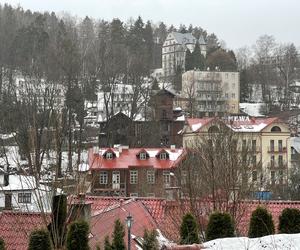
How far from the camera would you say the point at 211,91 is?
2601 inches

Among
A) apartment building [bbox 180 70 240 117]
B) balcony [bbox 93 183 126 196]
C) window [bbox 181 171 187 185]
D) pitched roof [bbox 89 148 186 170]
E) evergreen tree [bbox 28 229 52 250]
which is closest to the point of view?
evergreen tree [bbox 28 229 52 250]

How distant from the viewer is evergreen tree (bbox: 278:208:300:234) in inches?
416

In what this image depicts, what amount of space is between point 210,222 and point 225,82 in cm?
5854

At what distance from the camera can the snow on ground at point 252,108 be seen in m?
64.4

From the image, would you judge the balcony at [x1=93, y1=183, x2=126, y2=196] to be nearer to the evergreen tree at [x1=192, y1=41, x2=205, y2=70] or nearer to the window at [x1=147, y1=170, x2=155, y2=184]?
the window at [x1=147, y1=170, x2=155, y2=184]

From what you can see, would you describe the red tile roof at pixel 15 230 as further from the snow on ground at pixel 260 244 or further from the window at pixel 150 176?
the window at pixel 150 176

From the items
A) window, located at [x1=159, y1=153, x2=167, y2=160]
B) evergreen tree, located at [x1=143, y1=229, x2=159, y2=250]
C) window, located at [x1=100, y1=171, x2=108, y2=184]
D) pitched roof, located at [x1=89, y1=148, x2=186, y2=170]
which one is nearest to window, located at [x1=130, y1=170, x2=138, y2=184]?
pitched roof, located at [x1=89, y1=148, x2=186, y2=170]

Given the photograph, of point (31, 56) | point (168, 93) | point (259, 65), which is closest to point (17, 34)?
point (31, 56)

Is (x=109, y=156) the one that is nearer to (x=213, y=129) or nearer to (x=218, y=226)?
(x=213, y=129)

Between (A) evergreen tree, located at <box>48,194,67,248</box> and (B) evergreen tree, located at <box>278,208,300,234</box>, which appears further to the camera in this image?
(B) evergreen tree, located at <box>278,208,300,234</box>

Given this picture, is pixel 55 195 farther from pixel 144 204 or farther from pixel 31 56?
pixel 31 56

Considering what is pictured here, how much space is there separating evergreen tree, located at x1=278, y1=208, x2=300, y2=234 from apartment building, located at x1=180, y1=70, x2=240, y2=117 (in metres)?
50.2

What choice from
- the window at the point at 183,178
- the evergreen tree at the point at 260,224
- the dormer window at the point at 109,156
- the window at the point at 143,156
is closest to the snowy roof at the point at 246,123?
the window at the point at 143,156

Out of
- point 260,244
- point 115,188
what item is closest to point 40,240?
point 260,244
